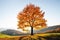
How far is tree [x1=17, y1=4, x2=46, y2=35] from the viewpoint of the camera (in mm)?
44375

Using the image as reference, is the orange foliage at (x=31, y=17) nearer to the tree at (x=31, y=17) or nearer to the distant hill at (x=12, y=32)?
the tree at (x=31, y=17)

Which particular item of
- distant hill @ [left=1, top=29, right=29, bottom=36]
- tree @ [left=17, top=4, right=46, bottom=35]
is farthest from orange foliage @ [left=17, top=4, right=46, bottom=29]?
distant hill @ [left=1, top=29, right=29, bottom=36]

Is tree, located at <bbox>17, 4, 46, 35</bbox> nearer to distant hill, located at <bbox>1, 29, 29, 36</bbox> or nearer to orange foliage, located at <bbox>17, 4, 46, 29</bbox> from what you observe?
orange foliage, located at <bbox>17, 4, 46, 29</bbox>

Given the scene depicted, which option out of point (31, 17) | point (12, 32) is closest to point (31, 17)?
point (31, 17)

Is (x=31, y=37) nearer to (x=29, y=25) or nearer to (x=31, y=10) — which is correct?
(x=29, y=25)

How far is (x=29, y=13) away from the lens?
146 feet

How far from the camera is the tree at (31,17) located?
44.4m

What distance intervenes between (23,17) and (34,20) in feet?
8.57

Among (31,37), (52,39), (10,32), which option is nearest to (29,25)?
(31,37)

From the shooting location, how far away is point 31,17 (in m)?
44.2

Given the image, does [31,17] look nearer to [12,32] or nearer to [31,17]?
[31,17]

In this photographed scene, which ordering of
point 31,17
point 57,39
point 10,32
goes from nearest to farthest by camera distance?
point 57,39 → point 31,17 → point 10,32

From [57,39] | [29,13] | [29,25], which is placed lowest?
[57,39]

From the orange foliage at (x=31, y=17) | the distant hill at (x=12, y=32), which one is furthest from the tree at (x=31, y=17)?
the distant hill at (x=12, y=32)
